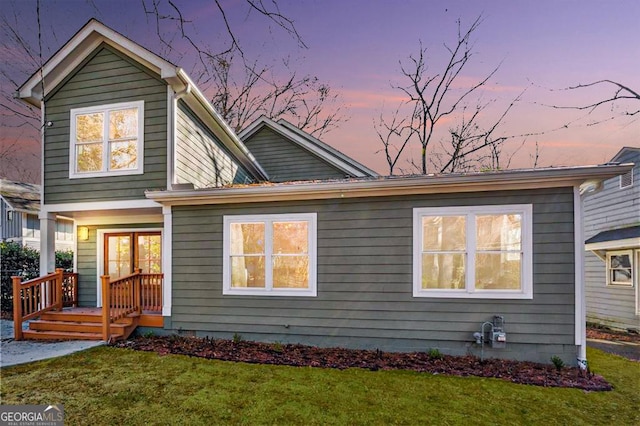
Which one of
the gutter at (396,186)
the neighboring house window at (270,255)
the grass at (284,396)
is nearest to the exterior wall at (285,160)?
the neighboring house window at (270,255)

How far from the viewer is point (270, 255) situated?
684cm

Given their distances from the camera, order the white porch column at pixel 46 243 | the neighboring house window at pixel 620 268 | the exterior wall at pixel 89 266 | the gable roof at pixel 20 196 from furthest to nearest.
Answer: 1. the gable roof at pixel 20 196
2. the neighboring house window at pixel 620 268
3. the exterior wall at pixel 89 266
4. the white porch column at pixel 46 243

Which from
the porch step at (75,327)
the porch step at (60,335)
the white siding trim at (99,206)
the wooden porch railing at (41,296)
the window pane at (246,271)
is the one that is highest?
the white siding trim at (99,206)

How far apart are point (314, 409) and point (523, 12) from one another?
11528 mm

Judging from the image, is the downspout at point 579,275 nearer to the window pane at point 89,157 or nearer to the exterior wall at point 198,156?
the exterior wall at point 198,156

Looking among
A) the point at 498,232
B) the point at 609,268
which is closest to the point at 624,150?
the point at 609,268

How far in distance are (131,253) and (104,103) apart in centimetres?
367

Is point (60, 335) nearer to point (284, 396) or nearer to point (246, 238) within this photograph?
point (246, 238)

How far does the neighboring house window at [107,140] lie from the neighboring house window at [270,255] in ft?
8.94

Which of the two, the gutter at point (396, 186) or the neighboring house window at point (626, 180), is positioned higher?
the neighboring house window at point (626, 180)

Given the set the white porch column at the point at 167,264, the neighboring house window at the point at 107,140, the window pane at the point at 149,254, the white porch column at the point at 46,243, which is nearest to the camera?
the white porch column at the point at 167,264

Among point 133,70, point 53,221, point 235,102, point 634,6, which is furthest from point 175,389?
point 235,102

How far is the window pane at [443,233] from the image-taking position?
610cm

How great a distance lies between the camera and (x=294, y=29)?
3678 millimetres
